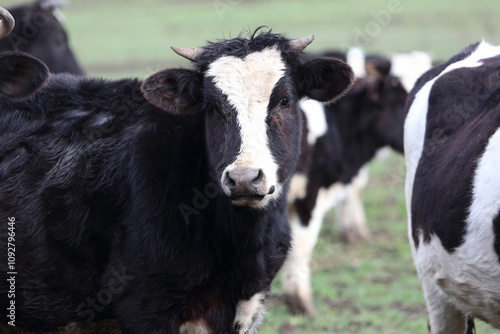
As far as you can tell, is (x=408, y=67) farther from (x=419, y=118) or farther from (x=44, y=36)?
(x=44, y=36)

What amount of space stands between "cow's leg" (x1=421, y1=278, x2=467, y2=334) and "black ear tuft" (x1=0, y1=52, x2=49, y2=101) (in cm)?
296

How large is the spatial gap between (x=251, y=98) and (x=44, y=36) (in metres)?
5.68

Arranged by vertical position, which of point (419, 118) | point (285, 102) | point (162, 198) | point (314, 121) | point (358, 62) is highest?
point (285, 102)

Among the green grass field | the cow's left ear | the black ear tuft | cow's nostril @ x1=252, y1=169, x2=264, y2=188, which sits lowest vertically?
the green grass field

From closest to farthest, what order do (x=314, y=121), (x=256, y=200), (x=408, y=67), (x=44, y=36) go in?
(x=256, y=200), (x=314, y=121), (x=44, y=36), (x=408, y=67)

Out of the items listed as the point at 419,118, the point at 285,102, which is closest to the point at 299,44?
the point at 285,102

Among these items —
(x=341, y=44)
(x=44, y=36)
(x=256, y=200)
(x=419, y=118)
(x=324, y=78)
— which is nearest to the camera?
(x=256, y=200)

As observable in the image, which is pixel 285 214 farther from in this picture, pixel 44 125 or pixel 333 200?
pixel 333 200

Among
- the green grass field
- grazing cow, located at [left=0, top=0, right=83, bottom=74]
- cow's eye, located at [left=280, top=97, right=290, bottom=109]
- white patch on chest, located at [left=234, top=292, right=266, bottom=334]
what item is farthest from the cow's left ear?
grazing cow, located at [left=0, top=0, right=83, bottom=74]

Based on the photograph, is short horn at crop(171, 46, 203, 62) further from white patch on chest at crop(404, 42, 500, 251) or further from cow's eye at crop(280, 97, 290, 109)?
white patch on chest at crop(404, 42, 500, 251)

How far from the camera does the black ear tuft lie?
15.2 feet

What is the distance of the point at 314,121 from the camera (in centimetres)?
811

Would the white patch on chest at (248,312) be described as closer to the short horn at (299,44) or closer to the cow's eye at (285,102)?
the cow's eye at (285,102)

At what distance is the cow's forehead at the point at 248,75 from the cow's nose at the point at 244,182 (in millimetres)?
526
